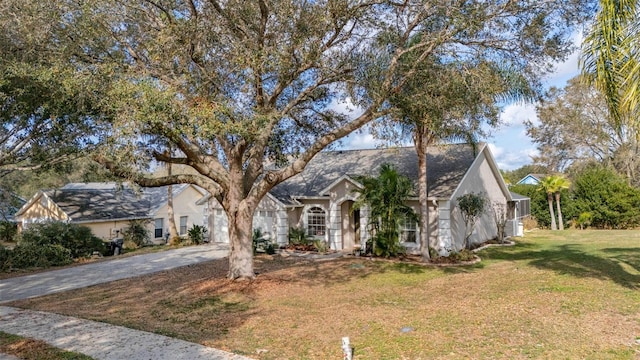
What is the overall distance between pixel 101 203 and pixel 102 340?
22.2 meters

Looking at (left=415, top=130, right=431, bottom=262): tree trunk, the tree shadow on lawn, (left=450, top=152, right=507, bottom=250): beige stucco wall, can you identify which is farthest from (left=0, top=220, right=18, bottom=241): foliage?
the tree shadow on lawn

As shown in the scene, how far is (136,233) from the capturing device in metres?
26.0

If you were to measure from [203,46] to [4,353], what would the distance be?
780 centimetres

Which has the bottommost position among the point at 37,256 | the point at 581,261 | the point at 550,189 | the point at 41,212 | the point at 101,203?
the point at 581,261

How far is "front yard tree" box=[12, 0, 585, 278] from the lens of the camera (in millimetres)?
9117

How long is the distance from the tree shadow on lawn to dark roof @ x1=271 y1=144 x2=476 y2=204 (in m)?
4.04

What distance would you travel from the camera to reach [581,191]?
28.6 m

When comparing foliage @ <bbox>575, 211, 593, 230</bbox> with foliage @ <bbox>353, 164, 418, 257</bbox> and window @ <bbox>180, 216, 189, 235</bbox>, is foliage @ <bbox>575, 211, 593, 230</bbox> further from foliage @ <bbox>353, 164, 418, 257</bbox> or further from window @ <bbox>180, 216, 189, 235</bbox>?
window @ <bbox>180, 216, 189, 235</bbox>

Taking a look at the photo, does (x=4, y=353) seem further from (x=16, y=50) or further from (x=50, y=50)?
(x=16, y=50)

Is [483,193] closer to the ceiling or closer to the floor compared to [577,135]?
closer to the floor

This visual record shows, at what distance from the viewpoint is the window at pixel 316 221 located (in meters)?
21.6

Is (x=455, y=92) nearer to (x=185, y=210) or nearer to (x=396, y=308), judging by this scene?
(x=396, y=308)

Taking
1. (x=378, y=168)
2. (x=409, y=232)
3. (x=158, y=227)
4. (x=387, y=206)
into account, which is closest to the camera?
(x=387, y=206)

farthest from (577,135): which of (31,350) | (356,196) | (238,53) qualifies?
(31,350)
